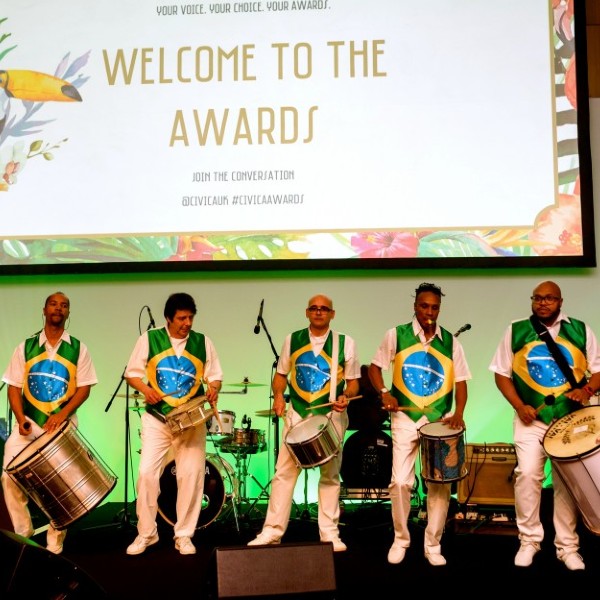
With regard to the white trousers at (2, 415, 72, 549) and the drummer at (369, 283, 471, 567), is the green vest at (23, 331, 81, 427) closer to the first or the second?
the white trousers at (2, 415, 72, 549)

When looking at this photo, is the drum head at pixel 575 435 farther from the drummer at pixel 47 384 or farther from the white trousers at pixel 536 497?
the drummer at pixel 47 384

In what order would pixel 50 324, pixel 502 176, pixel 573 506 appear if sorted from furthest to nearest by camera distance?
pixel 502 176 → pixel 50 324 → pixel 573 506

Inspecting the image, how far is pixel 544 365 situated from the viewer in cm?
455

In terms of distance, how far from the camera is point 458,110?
6.06m

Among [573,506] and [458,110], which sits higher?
[458,110]

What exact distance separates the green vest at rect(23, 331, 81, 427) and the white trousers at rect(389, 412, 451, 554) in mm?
2136

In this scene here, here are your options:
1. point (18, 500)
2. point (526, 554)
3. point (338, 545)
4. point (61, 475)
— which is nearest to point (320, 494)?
point (338, 545)

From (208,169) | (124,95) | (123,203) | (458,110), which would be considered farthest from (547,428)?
(124,95)

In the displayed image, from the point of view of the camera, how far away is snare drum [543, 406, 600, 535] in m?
3.88

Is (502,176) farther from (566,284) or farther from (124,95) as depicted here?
(124,95)

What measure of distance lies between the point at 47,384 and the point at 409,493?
238cm

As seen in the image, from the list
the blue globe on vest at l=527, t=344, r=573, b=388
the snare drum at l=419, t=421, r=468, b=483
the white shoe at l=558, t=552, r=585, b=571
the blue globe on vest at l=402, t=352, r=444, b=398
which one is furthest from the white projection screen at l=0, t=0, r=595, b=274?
the white shoe at l=558, t=552, r=585, b=571

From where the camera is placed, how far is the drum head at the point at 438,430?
436cm

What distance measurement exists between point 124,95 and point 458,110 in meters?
2.71
